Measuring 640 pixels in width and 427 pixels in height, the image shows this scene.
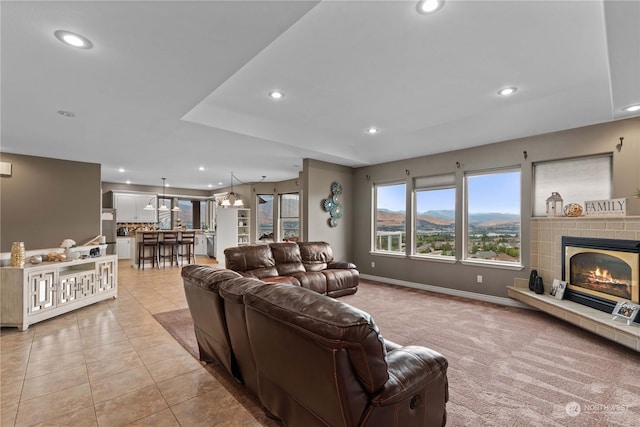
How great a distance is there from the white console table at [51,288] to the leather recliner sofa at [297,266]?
2.00 metres

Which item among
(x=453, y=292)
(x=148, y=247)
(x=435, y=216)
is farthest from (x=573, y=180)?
(x=148, y=247)

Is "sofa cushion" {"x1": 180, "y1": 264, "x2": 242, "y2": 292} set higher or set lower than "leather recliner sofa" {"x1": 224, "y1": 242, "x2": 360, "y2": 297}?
higher

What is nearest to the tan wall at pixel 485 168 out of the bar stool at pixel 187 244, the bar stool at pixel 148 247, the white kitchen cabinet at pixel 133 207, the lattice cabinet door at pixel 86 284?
the bar stool at pixel 187 244

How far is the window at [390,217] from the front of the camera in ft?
20.6

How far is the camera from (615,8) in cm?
166

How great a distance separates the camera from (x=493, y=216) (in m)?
4.97

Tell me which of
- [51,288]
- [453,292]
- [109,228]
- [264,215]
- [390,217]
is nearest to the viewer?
[51,288]

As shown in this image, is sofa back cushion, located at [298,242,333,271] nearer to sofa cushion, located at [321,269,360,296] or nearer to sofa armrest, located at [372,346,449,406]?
sofa cushion, located at [321,269,360,296]

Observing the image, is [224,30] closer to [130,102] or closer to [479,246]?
[130,102]

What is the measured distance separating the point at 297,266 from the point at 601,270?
13.6ft

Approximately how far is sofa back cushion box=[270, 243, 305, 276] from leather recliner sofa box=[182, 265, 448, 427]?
2970 millimetres

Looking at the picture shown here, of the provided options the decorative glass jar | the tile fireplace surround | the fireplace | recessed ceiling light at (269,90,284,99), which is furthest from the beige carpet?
recessed ceiling light at (269,90,284,99)

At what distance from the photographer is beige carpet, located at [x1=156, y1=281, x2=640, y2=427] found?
80.1 inches

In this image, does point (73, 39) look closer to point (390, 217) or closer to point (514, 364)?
point (514, 364)
